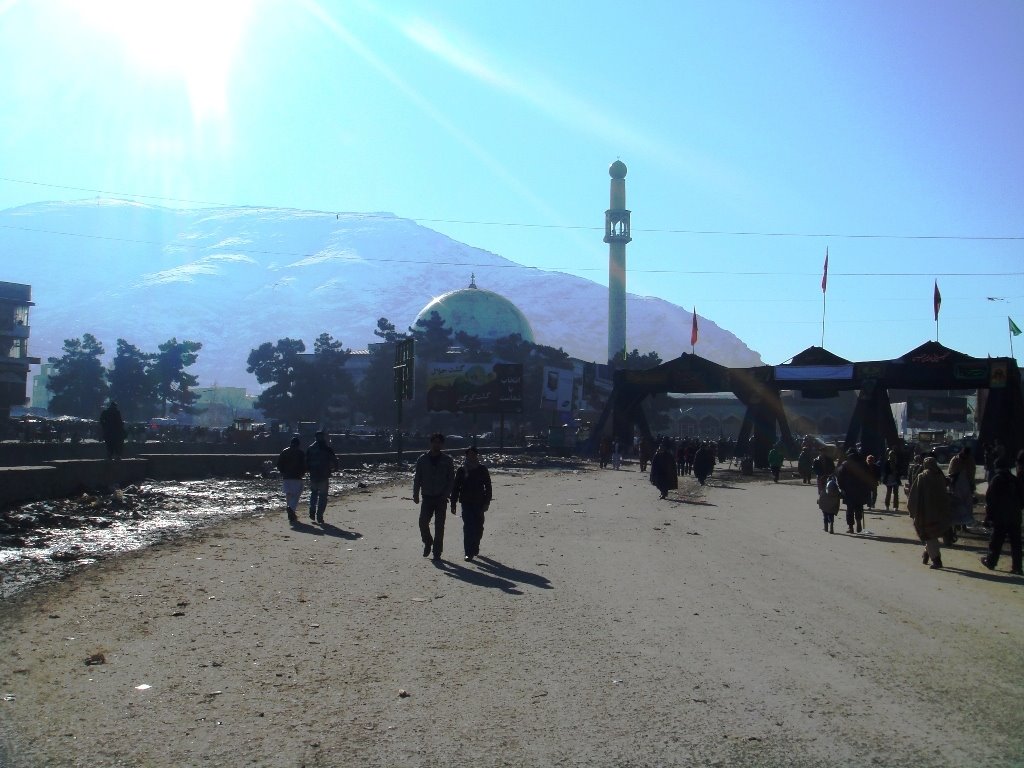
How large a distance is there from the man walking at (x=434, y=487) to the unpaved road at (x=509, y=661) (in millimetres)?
332

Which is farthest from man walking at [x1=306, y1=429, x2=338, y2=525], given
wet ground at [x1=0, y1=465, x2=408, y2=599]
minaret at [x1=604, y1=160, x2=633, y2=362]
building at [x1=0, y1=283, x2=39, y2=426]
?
minaret at [x1=604, y1=160, x2=633, y2=362]

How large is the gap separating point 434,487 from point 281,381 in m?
70.0

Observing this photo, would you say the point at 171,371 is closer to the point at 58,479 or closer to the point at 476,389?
the point at 476,389

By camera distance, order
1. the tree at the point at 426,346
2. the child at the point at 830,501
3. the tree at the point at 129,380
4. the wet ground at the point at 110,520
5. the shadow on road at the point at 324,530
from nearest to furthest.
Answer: the wet ground at the point at 110,520 < the shadow on road at the point at 324,530 < the child at the point at 830,501 < the tree at the point at 129,380 < the tree at the point at 426,346

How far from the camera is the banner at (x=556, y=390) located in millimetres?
72875

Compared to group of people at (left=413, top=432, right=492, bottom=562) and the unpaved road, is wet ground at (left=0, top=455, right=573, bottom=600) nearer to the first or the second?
the unpaved road

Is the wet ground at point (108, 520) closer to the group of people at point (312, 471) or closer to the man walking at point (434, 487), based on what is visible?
the group of people at point (312, 471)

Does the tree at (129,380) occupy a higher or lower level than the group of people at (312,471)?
higher

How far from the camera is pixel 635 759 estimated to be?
4.89 metres

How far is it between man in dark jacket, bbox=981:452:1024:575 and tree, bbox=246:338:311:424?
230 feet

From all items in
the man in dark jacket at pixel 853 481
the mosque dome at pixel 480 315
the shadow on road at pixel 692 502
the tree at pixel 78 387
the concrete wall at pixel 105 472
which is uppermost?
the mosque dome at pixel 480 315

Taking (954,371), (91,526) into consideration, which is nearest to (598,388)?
(954,371)

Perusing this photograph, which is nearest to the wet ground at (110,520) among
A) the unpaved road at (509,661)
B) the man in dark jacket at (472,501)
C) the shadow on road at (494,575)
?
the unpaved road at (509,661)

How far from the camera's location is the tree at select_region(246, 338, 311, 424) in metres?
79.8
